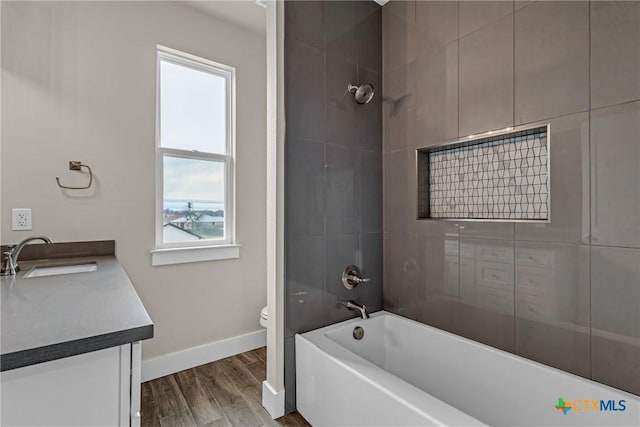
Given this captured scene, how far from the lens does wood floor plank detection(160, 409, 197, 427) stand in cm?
171

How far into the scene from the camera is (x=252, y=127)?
2.68 m

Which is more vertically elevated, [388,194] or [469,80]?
[469,80]

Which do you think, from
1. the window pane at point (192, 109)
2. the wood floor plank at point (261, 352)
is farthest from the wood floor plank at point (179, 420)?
the window pane at point (192, 109)

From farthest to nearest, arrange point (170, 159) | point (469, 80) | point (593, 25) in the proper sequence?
point (170, 159), point (469, 80), point (593, 25)

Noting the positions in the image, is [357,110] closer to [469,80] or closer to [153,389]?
[469,80]

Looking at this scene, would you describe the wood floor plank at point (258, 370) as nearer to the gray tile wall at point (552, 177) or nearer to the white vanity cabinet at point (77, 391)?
the gray tile wall at point (552, 177)

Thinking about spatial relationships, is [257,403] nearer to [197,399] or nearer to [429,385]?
[197,399]

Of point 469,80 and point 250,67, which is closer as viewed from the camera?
point 469,80

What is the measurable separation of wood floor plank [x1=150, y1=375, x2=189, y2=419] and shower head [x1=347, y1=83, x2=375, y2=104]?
217cm

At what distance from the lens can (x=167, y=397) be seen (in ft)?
6.39

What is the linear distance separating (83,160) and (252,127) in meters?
1.23

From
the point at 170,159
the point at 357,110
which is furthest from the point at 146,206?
the point at 357,110

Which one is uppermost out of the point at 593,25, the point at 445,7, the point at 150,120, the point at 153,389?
the point at 445,7

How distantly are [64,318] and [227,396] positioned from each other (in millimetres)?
1418
